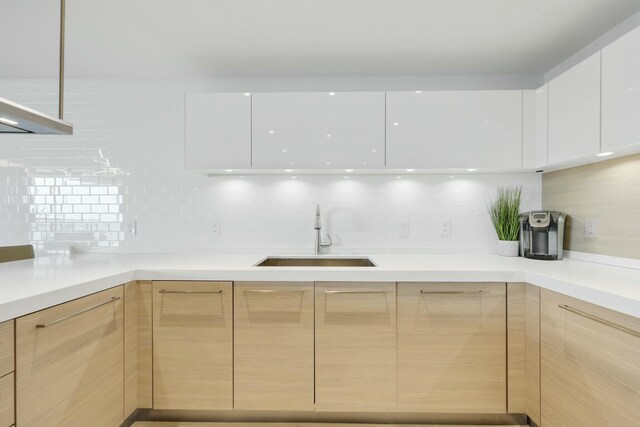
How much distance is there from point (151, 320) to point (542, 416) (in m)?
2.05

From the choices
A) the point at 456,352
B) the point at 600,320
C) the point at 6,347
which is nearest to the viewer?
the point at 6,347

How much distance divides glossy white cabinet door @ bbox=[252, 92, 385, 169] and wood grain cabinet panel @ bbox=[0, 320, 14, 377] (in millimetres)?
1488

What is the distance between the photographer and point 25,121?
4.71 ft

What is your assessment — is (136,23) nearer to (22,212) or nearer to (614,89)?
(22,212)

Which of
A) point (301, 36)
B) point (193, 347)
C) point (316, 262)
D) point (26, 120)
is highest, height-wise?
point (301, 36)

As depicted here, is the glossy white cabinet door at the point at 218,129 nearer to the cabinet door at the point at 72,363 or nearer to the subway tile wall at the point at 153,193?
the subway tile wall at the point at 153,193

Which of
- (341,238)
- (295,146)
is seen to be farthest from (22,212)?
(341,238)

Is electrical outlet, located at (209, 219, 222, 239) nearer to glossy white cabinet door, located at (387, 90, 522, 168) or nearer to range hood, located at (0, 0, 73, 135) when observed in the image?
range hood, located at (0, 0, 73, 135)

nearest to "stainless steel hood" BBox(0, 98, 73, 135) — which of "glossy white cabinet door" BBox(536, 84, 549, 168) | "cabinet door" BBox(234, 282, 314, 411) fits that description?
"cabinet door" BBox(234, 282, 314, 411)

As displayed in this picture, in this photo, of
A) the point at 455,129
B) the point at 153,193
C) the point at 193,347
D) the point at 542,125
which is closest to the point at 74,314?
the point at 193,347

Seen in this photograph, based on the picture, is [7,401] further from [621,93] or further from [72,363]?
[621,93]

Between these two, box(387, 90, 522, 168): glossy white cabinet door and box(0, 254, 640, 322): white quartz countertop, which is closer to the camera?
box(0, 254, 640, 322): white quartz countertop

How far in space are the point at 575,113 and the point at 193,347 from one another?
2407 mm

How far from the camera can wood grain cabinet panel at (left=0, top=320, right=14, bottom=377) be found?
1115mm
